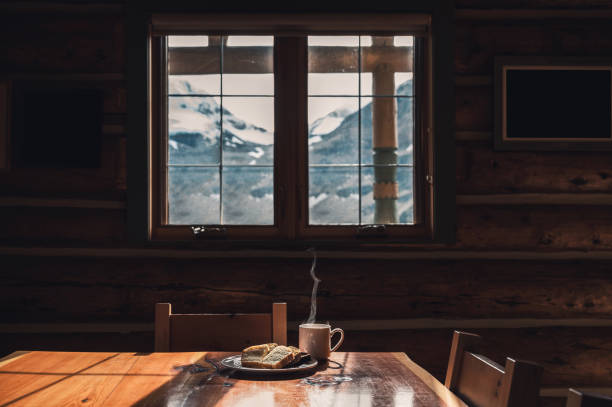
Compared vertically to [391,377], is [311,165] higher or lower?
higher

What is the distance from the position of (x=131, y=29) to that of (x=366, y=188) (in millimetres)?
1503

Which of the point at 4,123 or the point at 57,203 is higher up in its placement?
the point at 4,123

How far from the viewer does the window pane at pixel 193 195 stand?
3.15 metres

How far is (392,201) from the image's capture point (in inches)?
125

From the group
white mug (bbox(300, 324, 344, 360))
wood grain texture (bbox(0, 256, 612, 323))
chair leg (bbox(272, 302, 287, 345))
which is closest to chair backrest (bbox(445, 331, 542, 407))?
white mug (bbox(300, 324, 344, 360))

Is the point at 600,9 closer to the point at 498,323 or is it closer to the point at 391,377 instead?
the point at 498,323

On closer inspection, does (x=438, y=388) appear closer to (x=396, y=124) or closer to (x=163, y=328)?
(x=163, y=328)

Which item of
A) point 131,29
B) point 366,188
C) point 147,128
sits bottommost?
point 366,188

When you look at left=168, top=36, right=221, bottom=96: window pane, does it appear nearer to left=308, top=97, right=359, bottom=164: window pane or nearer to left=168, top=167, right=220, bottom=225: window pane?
left=168, top=167, right=220, bottom=225: window pane

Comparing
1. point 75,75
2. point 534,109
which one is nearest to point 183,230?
point 75,75

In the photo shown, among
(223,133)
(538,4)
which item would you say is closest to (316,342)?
(223,133)

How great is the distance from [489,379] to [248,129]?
2132 mm

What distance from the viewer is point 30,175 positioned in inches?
121

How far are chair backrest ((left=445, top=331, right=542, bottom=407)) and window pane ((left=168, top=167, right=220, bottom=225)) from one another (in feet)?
6.13
